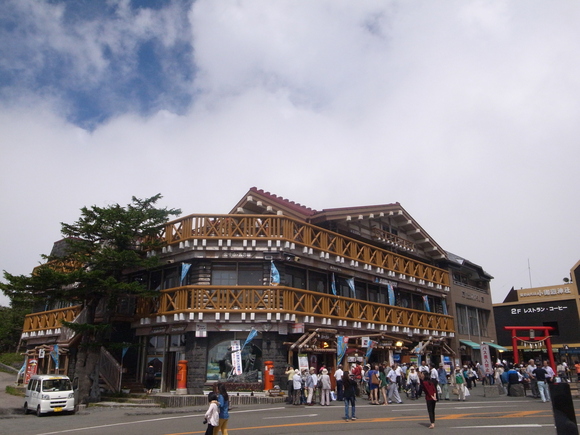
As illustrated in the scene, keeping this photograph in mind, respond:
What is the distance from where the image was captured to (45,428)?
56.3ft

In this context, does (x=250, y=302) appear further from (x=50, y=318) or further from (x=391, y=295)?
(x=50, y=318)

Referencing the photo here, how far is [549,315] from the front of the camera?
1836 inches

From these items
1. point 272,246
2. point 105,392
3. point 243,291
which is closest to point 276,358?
point 243,291

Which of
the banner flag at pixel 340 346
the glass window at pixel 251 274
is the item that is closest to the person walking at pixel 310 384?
the banner flag at pixel 340 346

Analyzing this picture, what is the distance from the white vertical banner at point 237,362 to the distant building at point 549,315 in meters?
29.1

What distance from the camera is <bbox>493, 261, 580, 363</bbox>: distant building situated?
146ft

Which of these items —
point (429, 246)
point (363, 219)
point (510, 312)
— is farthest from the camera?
point (510, 312)

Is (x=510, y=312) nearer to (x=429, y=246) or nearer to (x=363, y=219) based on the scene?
(x=429, y=246)

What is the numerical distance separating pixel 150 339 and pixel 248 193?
934cm

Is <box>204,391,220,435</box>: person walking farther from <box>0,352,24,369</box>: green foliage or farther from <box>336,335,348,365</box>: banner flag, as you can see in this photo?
<box>0,352,24,369</box>: green foliage

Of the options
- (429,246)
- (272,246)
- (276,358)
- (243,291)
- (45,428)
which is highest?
(429,246)

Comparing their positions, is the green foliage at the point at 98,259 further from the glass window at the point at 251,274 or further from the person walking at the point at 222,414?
the person walking at the point at 222,414

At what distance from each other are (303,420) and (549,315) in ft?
124

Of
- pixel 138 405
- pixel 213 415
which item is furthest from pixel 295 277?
pixel 213 415
